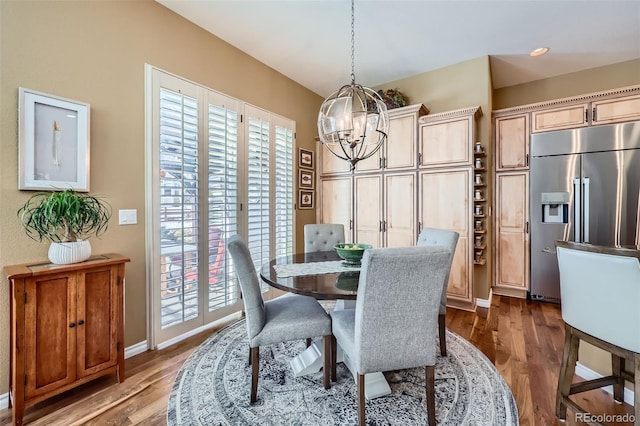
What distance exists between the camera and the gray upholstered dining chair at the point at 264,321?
1724mm

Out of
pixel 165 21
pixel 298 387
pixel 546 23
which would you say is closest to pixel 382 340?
pixel 298 387

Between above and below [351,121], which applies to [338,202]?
below

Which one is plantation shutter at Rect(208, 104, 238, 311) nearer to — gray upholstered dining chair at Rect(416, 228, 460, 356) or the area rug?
the area rug

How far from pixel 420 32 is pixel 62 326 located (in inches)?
153

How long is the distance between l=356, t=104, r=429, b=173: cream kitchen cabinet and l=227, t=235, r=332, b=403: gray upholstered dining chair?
2.35m

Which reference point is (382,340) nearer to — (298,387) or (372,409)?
(372,409)

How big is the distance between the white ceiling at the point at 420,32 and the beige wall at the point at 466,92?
109 mm

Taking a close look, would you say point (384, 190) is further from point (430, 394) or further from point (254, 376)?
point (254, 376)

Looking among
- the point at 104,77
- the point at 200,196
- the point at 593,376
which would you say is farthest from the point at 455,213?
the point at 104,77

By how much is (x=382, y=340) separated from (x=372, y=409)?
562mm

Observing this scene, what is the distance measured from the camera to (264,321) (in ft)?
5.94

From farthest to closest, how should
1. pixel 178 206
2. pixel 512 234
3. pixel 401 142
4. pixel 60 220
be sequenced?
pixel 512 234
pixel 401 142
pixel 178 206
pixel 60 220

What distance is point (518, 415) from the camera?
5.30 feet

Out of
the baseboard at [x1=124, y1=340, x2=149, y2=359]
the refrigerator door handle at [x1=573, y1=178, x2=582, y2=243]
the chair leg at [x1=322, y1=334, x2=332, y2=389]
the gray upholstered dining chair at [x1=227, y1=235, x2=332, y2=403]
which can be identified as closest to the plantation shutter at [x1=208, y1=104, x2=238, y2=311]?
the baseboard at [x1=124, y1=340, x2=149, y2=359]
